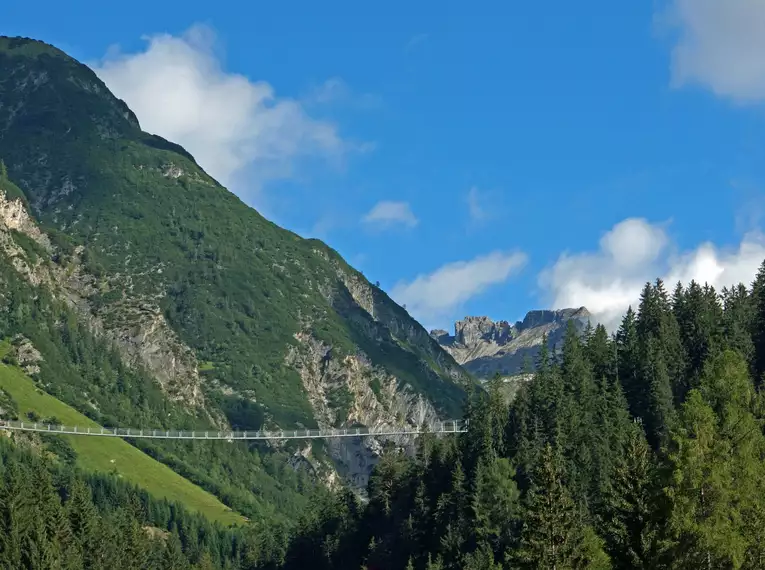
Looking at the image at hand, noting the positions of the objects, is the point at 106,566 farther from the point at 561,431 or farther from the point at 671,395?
the point at 671,395

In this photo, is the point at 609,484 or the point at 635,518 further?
the point at 609,484

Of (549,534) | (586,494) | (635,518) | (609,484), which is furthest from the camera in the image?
(586,494)

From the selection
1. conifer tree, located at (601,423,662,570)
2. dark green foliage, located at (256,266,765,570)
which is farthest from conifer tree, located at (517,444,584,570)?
conifer tree, located at (601,423,662,570)

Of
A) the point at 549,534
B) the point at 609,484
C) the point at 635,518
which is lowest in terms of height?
the point at 549,534

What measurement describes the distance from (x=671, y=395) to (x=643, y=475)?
10629cm

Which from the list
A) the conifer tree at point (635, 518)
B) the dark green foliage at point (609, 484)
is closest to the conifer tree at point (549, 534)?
the dark green foliage at point (609, 484)

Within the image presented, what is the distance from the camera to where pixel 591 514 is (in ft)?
505

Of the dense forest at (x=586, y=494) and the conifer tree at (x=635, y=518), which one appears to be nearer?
the dense forest at (x=586, y=494)

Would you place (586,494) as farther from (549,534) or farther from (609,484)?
(549,534)

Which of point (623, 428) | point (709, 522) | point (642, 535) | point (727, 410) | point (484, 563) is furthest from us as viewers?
point (623, 428)

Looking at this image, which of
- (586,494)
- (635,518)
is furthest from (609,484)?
(635,518)

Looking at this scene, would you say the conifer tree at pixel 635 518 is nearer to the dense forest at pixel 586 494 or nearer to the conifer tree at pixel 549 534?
the dense forest at pixel 586 494

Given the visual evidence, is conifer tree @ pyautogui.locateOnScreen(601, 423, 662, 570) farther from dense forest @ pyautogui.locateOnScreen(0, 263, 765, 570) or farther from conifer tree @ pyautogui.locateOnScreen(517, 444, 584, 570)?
conifer tree @ pyautogui.locateOnScreen(517, 444, 584, 570)

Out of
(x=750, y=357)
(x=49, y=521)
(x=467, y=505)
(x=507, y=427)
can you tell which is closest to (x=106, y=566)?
(x=49, y=521)
